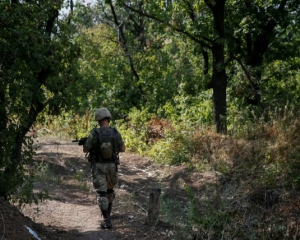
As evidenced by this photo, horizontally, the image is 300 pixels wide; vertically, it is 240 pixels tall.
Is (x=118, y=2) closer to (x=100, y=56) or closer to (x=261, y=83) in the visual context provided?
(x=261, y=83)

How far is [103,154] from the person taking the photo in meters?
7.64

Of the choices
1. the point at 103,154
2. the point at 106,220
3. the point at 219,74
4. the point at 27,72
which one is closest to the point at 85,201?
the point at 106,220

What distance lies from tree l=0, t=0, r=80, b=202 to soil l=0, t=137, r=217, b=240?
735mm

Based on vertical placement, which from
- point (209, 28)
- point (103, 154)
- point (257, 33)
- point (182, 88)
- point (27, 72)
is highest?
point (257, 33)

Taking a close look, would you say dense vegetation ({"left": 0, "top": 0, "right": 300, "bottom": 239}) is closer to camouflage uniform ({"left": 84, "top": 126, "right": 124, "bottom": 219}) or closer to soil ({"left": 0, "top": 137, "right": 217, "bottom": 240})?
soil ({"left": 0, "top": 137, "right": 217, "bottom": 240})

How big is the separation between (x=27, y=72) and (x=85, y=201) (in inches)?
163

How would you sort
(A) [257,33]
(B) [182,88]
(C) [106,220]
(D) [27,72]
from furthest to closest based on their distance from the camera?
(B) [182,88] → (A) [257,33] → (C) [106,220] → (D) [27,72]

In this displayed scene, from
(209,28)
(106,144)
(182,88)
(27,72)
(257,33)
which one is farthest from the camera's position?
(182,88)

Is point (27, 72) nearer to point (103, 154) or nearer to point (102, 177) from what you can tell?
point (103, 154)

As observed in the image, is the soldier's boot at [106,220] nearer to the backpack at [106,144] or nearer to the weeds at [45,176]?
the backpack at [106,144]

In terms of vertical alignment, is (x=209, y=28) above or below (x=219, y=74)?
above

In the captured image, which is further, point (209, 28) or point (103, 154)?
point (209, 28)

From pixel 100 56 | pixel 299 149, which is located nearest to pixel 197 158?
pixel 299 149

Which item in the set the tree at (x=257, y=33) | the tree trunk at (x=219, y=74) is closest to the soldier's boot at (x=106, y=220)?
the tree trunk at (x=219, y=74)
